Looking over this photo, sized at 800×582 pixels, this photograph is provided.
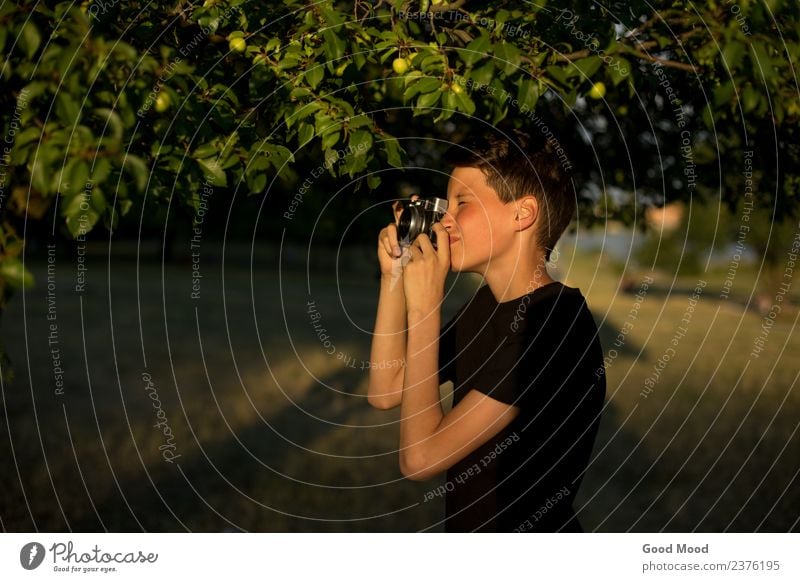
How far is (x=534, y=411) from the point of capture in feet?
10.7

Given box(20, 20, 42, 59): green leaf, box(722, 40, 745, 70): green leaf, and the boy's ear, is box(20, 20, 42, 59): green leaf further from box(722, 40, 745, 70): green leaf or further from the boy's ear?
box(722, 40, 745, 70): green leaf

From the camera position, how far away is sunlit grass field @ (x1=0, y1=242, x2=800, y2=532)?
966cm

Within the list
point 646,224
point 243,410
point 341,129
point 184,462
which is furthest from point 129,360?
point 341,129

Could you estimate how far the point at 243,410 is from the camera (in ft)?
49.7

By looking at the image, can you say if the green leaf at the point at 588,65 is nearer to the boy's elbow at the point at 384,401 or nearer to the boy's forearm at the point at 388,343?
the boy's forearm at the point at 388,343

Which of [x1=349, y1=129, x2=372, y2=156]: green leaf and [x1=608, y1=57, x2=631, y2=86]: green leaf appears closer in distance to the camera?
[x1=349, y1=129, x2=372, y2=156]: green leaf

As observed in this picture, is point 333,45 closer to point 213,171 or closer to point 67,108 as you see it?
point 213,171

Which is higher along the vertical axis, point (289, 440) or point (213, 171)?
point (213, 171)

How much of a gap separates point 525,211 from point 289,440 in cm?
→ 1044

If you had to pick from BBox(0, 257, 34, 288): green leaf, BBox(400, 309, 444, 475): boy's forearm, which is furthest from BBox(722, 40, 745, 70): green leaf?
BBox(0, 257, 34, 288): green leaf

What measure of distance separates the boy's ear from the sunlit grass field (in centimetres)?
206
